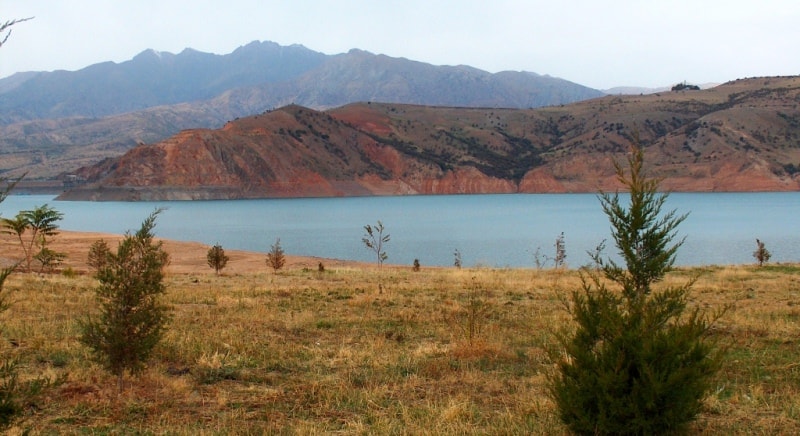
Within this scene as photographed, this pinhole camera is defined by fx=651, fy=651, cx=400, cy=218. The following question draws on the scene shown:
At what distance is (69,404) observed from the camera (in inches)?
284

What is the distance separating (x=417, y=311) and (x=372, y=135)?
145 m

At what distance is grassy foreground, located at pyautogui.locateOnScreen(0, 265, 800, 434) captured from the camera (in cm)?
661

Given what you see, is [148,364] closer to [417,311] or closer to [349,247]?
[417,311]

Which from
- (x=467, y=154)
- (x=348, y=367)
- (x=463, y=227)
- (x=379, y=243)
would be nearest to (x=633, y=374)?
(x=348, y=367)

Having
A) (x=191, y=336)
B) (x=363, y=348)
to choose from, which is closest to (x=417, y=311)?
(x=363, y=348)

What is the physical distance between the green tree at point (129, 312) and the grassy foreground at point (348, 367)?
1.25 feet

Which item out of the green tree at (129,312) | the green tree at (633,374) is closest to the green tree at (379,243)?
the green tree at (129,312)

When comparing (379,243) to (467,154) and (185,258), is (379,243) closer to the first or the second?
(185,258)

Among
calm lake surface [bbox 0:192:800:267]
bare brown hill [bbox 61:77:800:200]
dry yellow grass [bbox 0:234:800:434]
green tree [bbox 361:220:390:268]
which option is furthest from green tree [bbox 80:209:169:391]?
bare brown hill [bbox 61:77:800:200]

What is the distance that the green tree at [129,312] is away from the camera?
802 centimetres

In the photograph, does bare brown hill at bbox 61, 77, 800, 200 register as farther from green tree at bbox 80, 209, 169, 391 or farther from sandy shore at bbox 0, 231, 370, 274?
green tree at bbox 80, 209, 169, 391

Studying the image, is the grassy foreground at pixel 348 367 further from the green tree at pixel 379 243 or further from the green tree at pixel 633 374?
the green tree at pixel 379 243

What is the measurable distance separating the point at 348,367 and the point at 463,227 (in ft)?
214

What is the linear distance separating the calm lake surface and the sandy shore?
447cm
